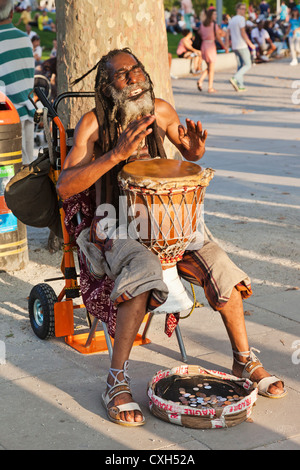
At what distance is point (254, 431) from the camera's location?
335cm

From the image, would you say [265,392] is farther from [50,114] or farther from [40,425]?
[50,114]

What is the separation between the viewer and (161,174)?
12.0ft

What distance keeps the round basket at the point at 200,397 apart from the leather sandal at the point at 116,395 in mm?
106

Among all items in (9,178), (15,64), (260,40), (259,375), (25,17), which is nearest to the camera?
(259,375)

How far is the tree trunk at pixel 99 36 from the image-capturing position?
5633 millimetres

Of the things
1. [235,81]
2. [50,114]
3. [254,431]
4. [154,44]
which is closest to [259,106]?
[235,81]

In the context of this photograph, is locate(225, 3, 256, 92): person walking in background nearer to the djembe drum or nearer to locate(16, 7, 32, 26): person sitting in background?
the djembe drum

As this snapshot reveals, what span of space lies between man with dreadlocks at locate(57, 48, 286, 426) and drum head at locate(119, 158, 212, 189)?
0.32 ft

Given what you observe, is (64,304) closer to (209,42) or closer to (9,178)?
(9,178)

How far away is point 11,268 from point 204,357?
2057 mm

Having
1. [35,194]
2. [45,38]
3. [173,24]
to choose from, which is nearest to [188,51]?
[45,38]

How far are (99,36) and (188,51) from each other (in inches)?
624

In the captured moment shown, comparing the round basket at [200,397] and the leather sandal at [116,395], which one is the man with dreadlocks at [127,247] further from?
the round basket at [200,397]

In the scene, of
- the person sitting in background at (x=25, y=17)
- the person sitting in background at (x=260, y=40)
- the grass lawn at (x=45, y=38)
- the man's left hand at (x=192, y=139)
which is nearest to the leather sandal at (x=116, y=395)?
the man's left hand at (x=192, y=139)
